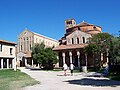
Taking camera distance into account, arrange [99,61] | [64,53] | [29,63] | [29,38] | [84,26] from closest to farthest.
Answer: [99,61]
[64,53]
[84,26]
[29,63]
[29,38]

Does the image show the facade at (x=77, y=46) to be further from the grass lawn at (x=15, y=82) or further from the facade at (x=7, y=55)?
the grass lawn at (x=15, y=82)

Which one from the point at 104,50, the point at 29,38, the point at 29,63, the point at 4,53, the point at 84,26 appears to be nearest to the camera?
the point at 104,50

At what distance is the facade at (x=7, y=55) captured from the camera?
5394 centimetres

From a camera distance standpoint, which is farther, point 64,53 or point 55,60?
point 64,53

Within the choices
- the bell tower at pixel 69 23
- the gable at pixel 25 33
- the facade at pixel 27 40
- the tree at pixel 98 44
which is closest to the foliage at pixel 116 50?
the tree at pixel 98 44

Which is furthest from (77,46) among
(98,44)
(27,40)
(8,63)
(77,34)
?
(27,40)

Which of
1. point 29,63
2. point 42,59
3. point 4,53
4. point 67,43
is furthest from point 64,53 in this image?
point 29,63

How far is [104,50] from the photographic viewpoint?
44.5m

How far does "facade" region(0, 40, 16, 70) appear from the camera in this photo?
53.9 meters

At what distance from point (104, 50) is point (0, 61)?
971 inches

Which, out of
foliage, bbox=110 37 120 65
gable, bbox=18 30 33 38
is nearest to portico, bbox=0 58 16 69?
gable, bbox=18 30 33 38

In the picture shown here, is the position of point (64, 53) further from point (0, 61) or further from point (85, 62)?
point (0, 61)

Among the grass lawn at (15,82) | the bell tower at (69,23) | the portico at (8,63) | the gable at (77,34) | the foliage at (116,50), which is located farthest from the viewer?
the bell tower at (69,23)

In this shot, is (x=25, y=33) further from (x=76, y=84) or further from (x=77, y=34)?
(x=76, y=84)
